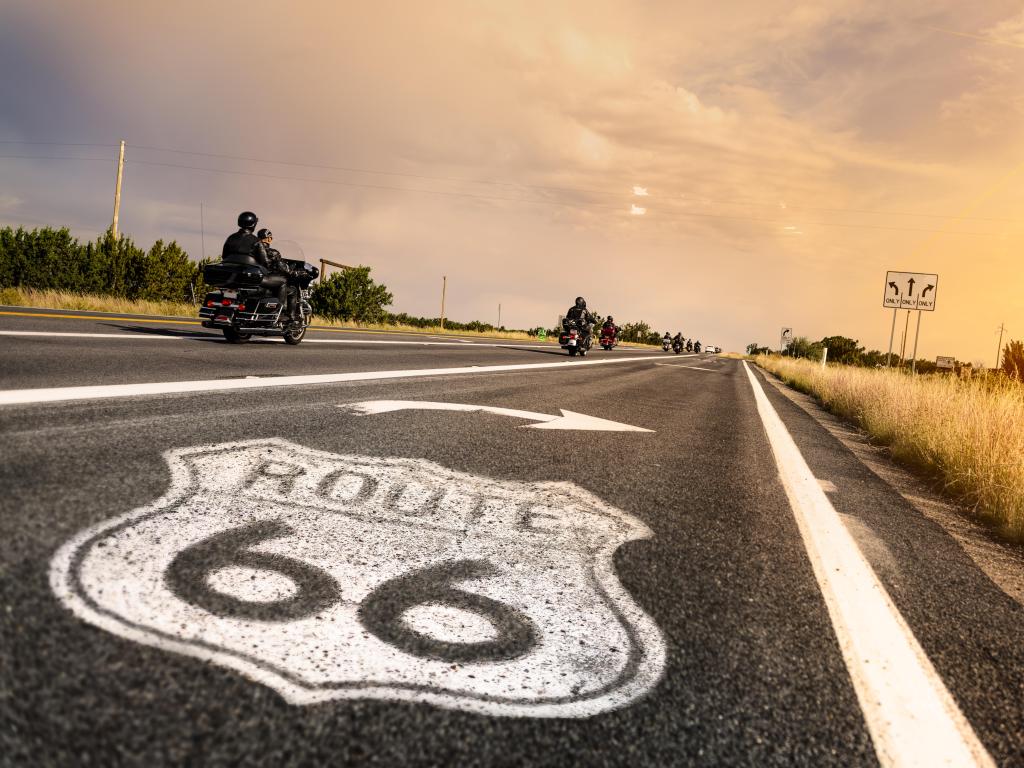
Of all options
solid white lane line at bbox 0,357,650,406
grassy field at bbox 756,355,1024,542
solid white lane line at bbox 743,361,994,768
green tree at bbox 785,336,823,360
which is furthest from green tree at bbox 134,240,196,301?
green tree at bbox 785,336,823,360

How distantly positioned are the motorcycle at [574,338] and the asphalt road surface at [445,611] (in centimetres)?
1832

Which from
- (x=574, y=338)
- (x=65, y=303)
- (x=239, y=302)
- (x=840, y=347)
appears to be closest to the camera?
(x=239, y=302)

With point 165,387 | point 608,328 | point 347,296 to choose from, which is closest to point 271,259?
point 165,387

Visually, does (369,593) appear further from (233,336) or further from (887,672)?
(233,336)

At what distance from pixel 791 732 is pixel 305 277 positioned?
444 inches

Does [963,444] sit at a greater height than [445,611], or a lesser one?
greater

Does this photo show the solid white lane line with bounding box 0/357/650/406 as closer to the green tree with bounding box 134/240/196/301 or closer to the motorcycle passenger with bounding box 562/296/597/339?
the motorcycle passenger with bounding box 562/296/597/339

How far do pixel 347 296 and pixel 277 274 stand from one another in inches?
1589

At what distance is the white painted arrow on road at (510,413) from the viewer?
15.4 ft

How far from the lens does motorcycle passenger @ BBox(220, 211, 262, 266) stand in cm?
1021

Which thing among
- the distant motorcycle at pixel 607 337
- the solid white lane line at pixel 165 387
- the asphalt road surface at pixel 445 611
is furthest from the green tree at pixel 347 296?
the asphalt road surface at pixel 445 611

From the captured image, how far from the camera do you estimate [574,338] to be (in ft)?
71.7

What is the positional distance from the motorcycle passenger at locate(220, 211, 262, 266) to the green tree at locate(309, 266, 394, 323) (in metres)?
39.0

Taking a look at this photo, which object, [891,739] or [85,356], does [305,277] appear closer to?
[85,356]
